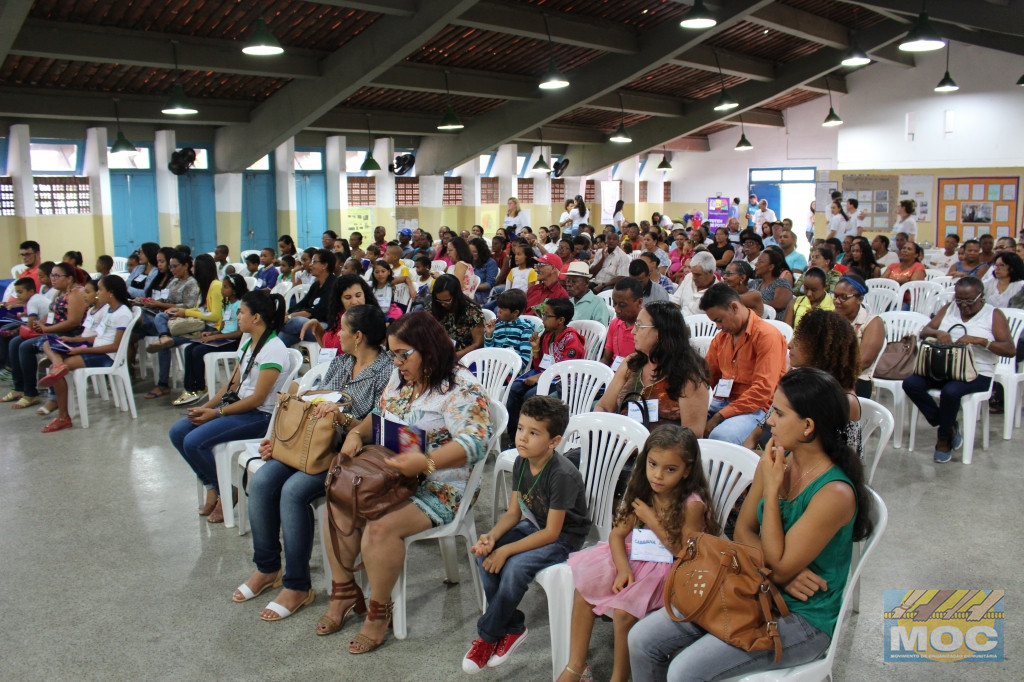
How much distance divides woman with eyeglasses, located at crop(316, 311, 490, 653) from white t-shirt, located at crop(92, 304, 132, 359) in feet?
11.3

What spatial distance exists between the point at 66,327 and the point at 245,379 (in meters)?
2.96

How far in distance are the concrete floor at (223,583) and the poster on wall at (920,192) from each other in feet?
34.7

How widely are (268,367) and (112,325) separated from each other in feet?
8.59

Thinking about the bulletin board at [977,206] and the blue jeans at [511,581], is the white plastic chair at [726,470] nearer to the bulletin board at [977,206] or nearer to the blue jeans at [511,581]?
the blue jeans at [511,581]

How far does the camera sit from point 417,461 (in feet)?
8.97

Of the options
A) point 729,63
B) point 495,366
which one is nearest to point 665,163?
point 729,63

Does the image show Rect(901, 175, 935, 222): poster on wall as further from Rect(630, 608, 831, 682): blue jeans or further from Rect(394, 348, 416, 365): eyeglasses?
Rect(630, 608, 831, 682): blue jeans

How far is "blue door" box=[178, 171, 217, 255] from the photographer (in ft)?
42.1

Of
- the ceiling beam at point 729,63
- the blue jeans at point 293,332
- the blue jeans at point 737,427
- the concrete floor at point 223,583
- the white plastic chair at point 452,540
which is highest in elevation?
the ceiling beam at point 729,63

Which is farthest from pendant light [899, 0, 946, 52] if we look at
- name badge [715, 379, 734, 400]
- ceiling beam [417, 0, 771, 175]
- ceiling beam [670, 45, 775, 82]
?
name badge [715, 379, 734, 400]

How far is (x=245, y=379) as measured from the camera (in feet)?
12.6

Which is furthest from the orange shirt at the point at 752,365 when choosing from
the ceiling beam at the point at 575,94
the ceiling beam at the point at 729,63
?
the ceiling beam at the point at 729,63

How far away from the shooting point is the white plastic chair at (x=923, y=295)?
6.69 meters

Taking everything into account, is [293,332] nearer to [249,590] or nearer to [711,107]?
[249,590]
